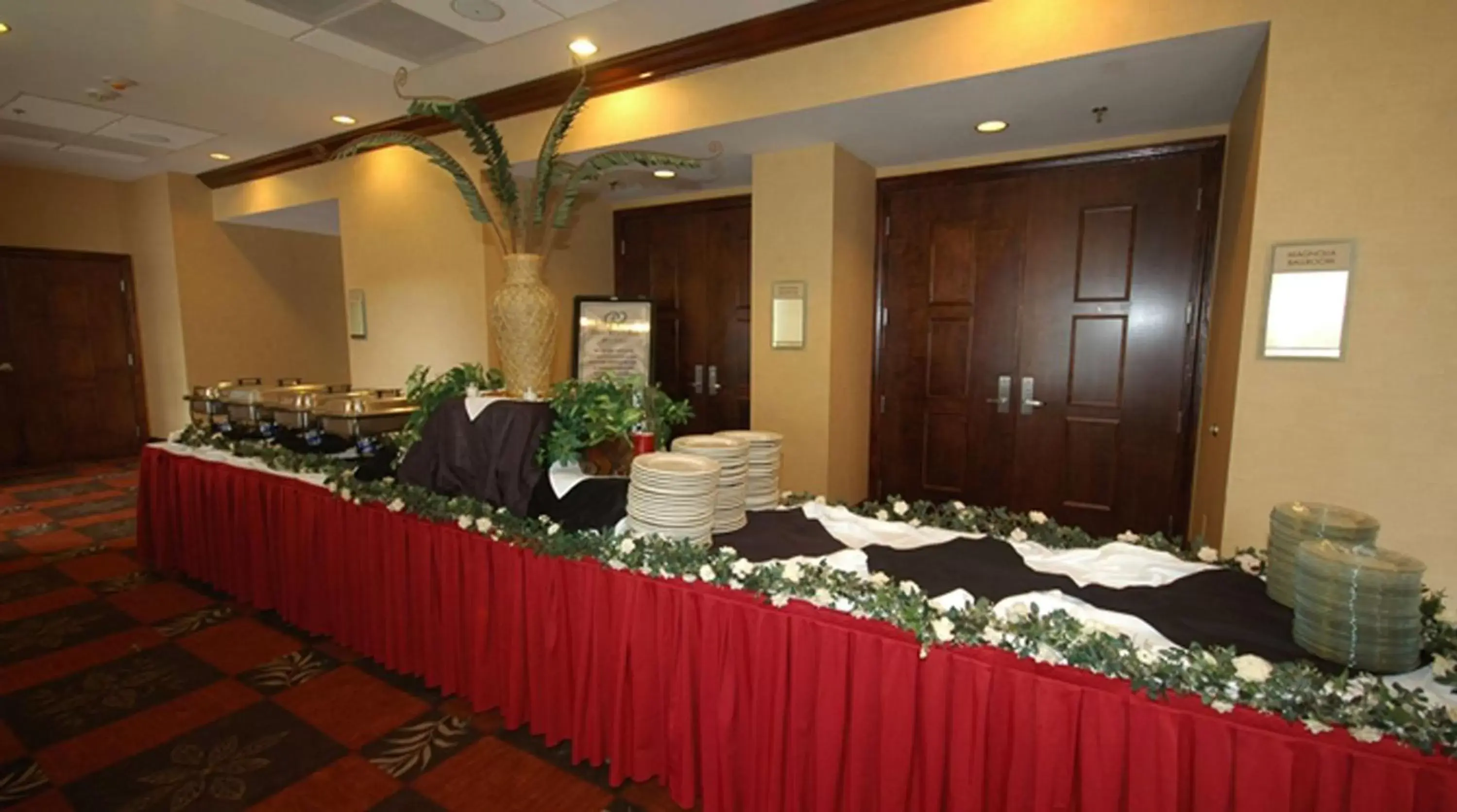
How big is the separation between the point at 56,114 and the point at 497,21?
4.21 metres

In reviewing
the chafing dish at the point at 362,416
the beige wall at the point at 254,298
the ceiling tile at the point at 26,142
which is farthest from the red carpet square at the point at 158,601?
the ceiling tile at the point at 26,142

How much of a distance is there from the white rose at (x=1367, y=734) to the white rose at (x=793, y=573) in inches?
38.5

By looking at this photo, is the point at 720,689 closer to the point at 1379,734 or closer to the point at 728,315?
the point at 1379,734

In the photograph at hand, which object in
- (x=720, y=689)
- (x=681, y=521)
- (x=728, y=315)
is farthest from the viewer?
(x=728, y=315)

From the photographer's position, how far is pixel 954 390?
4.25 metres

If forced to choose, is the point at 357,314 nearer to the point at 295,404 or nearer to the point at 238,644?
the point at 295,404

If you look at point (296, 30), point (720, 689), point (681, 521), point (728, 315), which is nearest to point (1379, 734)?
point (720, 689)

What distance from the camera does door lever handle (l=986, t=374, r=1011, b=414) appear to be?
13.4 feet

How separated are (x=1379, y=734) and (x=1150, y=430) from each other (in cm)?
316

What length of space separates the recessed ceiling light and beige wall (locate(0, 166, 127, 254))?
21.0 feet

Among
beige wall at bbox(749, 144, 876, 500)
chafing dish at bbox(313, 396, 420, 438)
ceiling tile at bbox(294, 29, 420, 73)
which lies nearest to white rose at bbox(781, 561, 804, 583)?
chafing dish at bbox(313, 396, 420, 438)

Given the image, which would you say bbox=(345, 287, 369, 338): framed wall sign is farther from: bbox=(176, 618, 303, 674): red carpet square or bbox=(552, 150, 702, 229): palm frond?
bbox=(552, 150, 702, 229): palm frond

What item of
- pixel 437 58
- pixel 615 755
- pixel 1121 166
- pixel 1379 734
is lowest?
pixel 615 755

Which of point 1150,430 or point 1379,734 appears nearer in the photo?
point 1379,734
